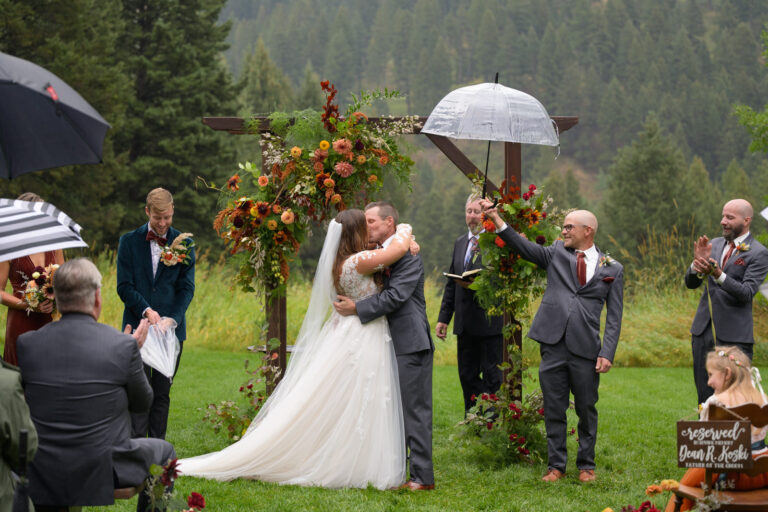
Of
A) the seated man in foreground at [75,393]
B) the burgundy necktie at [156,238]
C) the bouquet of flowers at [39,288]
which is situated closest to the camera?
the seated man in foreground at [75,393]

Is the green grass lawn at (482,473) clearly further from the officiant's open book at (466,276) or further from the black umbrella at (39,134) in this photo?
the black umbrella at (39,134)

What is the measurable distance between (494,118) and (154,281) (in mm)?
2806

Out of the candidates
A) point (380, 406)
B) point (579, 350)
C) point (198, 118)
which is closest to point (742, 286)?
point (579, 350)

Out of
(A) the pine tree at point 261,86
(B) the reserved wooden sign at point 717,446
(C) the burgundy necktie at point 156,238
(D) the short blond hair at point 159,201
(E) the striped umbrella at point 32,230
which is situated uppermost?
(A) the pine tree at point 261,86

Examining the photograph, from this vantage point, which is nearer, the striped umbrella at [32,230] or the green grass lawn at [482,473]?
the striped umbrella at [32,230]

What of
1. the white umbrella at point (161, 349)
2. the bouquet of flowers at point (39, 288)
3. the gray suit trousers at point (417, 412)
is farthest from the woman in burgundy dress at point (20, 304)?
the gray suit trousers at point (417, 412)

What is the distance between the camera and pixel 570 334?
238 inches

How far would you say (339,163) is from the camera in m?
6.88

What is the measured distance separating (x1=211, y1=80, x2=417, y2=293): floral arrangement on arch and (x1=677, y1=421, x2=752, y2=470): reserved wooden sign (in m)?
3.62

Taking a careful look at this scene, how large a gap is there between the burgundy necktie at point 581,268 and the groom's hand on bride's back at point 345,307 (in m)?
1.65

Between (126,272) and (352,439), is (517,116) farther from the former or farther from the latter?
(126,272)

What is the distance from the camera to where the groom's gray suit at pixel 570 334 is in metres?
6.04

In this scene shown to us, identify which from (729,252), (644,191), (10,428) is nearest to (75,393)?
(10,428)

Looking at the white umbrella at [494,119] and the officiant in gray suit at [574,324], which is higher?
the white umbrella at [494,119]
